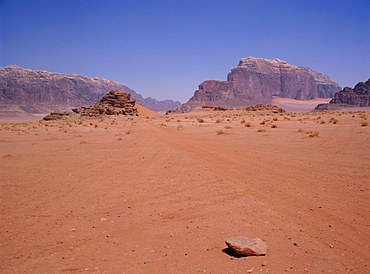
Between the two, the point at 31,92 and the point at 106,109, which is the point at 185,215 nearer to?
the point at 106,109

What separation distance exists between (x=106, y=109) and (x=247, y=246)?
61412 mm

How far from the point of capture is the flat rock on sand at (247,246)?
3.61 meters

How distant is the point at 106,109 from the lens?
6172 cm

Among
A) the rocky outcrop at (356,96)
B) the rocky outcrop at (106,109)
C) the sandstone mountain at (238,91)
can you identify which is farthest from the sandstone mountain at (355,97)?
the rocky outcrop at (106,109)

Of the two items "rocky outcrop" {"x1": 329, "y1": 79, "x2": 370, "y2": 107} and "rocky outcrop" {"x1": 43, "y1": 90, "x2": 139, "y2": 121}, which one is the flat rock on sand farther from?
"rocky outcrop" {"x1": 329, "y1": 79, "x2": 370, "y2": 107}

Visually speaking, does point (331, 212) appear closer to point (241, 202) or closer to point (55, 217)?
point (241, 202)

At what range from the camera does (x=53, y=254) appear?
3898 millimetres

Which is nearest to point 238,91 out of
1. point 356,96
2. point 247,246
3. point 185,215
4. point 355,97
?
point 355,97

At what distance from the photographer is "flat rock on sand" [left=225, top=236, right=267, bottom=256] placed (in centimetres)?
361

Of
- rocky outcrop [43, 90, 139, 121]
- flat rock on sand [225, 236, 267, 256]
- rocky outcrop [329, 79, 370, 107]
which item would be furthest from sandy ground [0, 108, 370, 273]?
rocky outcrop [329, 79, 370, 107]

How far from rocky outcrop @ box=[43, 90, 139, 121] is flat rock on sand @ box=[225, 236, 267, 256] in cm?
5577

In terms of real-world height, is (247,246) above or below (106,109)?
below

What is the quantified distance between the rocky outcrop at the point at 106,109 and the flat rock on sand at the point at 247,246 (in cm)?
5577

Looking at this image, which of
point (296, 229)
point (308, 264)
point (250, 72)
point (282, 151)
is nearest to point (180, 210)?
point (296, 229)
